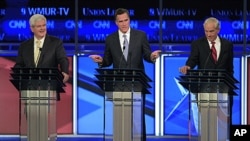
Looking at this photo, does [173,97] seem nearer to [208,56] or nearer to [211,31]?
[208,56]

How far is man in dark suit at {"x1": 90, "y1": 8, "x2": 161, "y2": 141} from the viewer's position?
7023 mm

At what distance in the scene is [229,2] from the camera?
32.5ft

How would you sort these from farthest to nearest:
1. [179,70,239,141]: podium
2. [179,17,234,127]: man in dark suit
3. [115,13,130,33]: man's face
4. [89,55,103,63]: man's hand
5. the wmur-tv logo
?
[179,17,234,127]: man in dark suit
[115,13,130,33]: man's face
[89,55,103,63]: man's hand
[179,70,239,141]: podium
the wmur-tv logo

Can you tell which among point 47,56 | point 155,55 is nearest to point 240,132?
point 155,55

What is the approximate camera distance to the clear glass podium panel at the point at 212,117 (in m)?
6.17

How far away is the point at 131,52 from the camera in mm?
7074

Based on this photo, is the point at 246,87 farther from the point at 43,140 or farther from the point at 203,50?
the point at 43,140

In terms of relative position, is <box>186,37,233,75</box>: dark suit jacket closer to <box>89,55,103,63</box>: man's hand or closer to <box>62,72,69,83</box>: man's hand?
<box>89,55,103,63</box>: man's hand

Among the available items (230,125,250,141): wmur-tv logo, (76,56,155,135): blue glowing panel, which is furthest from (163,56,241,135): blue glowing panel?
(230,125,250,141): wmur-tv logo

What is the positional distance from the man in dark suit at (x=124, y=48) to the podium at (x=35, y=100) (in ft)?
2.83

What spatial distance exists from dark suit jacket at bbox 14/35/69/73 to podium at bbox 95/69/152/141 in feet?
2.88

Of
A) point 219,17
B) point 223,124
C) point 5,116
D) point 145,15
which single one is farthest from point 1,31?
point 223,124

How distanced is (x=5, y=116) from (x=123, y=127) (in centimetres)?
405

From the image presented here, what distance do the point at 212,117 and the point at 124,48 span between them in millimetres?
1293
